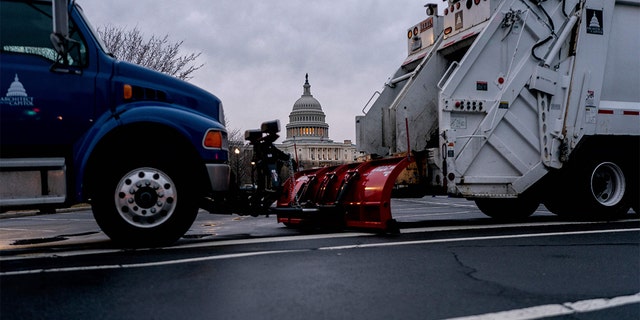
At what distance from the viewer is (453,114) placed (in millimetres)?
7273

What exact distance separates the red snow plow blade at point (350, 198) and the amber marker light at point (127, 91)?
2462 mm

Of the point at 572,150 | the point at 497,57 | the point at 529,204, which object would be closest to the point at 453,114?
the point at 497,57

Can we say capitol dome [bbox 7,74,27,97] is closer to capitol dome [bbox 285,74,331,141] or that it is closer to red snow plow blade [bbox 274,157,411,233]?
red snow plow blade [bbox 274,157,411,233]

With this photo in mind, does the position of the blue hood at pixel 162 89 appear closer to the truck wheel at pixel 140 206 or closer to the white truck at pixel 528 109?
the truck wheel at pixel 140 206

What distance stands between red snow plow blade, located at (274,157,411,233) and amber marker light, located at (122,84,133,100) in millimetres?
2462

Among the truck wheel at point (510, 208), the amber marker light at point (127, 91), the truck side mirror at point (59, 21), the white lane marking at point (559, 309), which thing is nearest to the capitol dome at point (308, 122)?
the truck wheel at point (510, 208)

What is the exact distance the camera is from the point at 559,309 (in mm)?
2754

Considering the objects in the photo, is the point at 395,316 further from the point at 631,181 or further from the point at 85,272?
the point at 631,181

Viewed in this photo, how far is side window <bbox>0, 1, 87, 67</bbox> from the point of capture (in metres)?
4.92

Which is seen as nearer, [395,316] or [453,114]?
[395,316]

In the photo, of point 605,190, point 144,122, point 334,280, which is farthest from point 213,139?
point 605,190

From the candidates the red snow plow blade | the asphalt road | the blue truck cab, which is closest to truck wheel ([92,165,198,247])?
the blue truck cab

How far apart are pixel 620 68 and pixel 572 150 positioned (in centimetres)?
184

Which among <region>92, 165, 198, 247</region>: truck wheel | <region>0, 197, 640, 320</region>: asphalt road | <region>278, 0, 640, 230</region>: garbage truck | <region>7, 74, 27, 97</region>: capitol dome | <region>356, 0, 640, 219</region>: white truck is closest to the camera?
<region>0, 197, 640, 320</region>: asphalt road
